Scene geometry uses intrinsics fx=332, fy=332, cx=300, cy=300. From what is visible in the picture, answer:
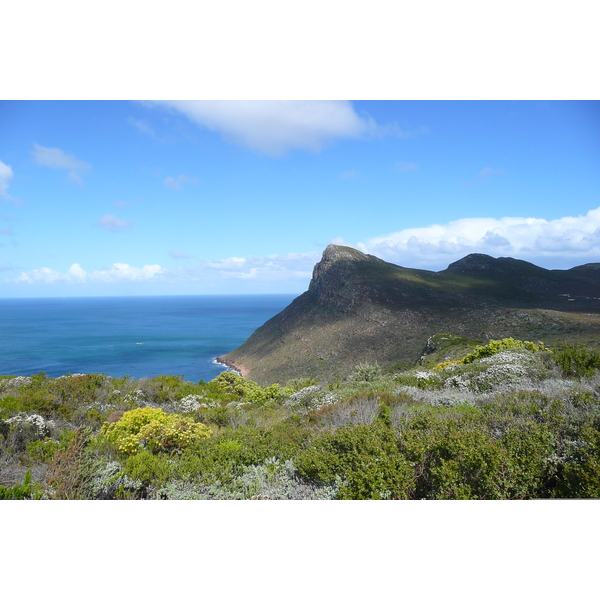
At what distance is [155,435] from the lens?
606 centimetres

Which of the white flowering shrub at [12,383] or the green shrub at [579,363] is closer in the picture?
the green shrub at [579,363]

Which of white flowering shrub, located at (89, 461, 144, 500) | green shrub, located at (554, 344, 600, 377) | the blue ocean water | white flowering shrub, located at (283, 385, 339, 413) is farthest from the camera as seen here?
the blue ocean water

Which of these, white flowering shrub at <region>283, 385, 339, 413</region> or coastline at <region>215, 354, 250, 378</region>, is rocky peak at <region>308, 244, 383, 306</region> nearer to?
coastline at <region>215, 354, 250, 378</region>

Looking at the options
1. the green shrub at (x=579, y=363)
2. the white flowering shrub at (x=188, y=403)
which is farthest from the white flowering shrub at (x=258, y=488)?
the green shrub at (x=579, y=363)

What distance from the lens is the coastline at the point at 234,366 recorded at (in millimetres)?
45688

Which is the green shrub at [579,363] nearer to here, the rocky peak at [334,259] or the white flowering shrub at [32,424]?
the white flowering shrub at [32,424]

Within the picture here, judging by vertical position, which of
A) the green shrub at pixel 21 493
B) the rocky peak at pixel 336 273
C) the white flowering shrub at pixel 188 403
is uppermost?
the rocky peak at pixel 336 273

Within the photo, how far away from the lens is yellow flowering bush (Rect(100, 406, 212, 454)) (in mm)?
5809

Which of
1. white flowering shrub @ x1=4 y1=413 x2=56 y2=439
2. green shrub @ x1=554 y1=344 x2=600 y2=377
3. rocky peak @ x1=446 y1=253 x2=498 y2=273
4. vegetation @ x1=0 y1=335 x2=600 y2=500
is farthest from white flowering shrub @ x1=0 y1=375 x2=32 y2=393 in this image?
rocky peak @ x1=446 y1=253 x2=498 y2=273

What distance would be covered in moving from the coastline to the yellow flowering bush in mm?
37407

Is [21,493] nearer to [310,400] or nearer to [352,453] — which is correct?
[352,453]

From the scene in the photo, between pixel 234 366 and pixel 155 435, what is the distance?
45970 mm

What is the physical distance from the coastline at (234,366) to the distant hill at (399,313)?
32cm

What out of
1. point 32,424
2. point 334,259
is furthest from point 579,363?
point 334,259
